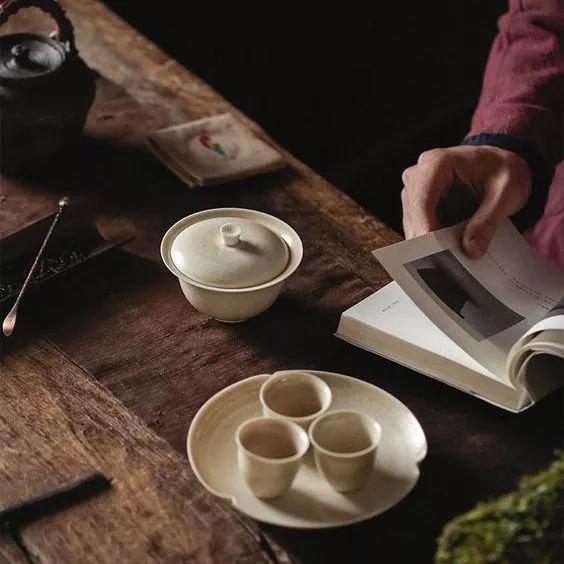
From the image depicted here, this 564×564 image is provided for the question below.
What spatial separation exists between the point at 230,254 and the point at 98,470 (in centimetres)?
31

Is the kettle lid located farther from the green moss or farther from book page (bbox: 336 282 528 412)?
the green moss

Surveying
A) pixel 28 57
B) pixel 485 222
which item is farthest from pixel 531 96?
pixel 28 57

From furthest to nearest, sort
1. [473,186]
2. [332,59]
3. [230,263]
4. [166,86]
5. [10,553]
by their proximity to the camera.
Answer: [332,59] < [166,86] < [473,186] < [230,263] < [10,553]

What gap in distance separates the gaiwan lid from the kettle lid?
0.44 metres

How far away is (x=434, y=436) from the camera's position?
1.09 meters

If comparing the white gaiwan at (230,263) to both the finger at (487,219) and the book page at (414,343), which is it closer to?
the book page at (414,343)

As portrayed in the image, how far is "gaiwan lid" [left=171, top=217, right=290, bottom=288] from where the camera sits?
120cm

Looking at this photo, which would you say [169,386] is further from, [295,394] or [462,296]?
[462,296]

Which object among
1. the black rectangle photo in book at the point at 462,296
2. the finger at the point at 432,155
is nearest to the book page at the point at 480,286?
the black rectangle photo in book at the point at 462,296

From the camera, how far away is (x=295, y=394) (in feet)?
3.50

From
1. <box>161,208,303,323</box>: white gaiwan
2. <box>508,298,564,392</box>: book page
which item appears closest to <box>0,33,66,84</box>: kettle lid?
<box>161,208,303,323</box>: white gaiwan

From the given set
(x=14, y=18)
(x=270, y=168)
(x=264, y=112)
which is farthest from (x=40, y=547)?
(x=264, y=112)

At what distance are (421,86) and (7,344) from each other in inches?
71.8

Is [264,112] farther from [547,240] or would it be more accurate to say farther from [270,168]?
[547,240]
